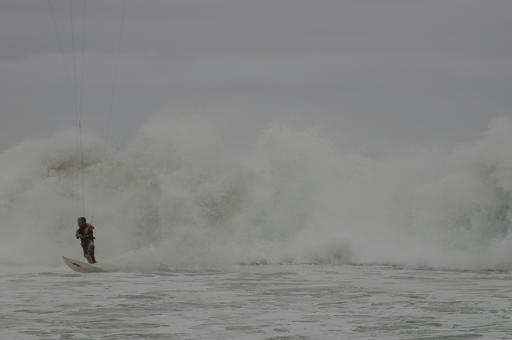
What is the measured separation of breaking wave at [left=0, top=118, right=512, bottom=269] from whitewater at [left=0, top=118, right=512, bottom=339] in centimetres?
6

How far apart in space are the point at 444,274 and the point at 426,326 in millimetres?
8275

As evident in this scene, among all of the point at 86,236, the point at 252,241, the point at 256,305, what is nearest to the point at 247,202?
the point at 252,241

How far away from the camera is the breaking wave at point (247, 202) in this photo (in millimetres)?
25219

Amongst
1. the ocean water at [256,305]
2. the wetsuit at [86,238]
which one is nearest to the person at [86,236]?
the wetsuit at [86,238]

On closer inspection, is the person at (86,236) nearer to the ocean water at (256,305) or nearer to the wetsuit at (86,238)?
the wetsuit at (86,238)

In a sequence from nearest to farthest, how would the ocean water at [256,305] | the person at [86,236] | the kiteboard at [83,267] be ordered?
1. the ocean water at [256,305]
2. the kiteboard at [83,267]
3. the person at [86,236]

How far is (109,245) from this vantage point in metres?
28.2

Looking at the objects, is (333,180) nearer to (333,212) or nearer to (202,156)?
(333,212)

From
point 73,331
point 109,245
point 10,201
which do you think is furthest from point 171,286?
point 10,201

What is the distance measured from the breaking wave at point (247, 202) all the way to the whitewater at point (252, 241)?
0.06 meters

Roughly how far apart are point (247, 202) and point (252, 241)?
2336 mm

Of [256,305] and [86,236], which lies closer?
[256,305]

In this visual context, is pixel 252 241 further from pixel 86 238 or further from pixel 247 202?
pixel 86 238

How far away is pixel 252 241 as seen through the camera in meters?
27.9
